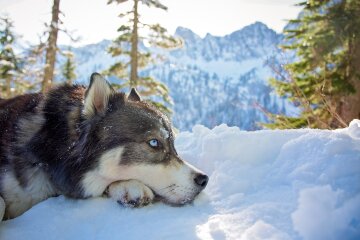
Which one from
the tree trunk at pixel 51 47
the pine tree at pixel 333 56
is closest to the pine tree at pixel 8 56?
the tree trunk at pixel 51 47

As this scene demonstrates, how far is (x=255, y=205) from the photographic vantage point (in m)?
2.57

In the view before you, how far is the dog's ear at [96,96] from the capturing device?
3.38 metres

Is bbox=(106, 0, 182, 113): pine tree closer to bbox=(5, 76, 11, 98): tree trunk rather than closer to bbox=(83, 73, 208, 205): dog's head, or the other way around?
bbox=(5, 76, 11, 98): tree trunk

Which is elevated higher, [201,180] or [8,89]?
[201,180]

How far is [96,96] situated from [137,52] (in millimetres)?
17739

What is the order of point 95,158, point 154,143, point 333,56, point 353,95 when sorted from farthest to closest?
point 333,56 < point 353,95 < point 154,143 < point 95,158

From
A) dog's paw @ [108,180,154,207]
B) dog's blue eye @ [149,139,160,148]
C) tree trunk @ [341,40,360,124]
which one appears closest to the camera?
dog's paw @ [108,180,154,207]

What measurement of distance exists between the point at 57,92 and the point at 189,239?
8.20ft

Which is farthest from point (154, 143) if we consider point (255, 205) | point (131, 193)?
point (255, 205)

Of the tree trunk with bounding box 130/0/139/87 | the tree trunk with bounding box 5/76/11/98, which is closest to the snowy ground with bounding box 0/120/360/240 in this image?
the tree trunk with bounding box 130/0/139/87

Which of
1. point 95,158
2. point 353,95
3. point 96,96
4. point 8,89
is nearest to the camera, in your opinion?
point 95,158

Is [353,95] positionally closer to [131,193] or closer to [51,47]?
[131,193]

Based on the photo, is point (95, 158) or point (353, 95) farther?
point (353, 95)

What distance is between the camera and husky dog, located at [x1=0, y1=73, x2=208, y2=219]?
3.17 meters
